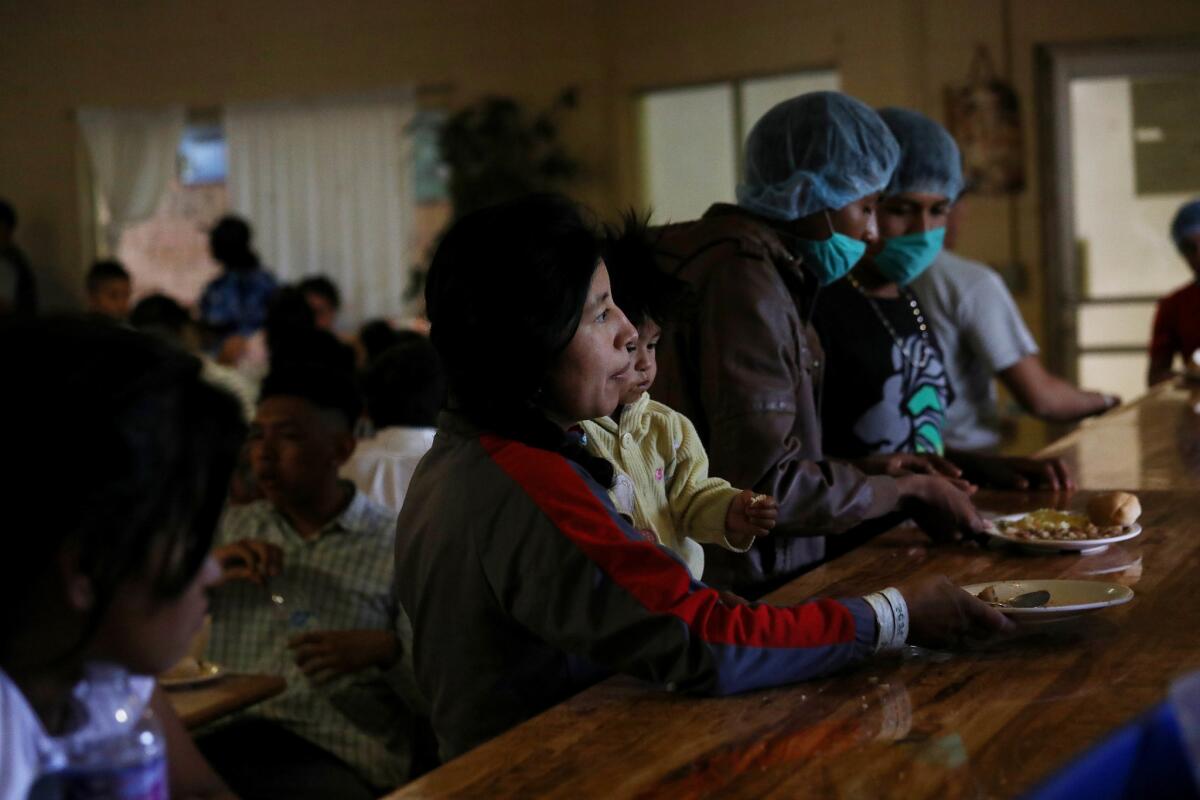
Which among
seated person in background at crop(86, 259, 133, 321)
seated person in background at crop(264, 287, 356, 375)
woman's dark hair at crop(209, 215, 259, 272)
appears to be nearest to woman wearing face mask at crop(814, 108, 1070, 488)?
seated person in background at crop(264, 287, 356, 375)

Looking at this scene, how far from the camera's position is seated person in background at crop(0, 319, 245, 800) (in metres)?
1.02

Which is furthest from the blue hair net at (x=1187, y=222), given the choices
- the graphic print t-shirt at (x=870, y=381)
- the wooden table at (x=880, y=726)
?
the wooden table at (x=880, y=726)

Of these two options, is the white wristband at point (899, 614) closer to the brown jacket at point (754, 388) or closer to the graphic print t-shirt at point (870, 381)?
the brown jacket at point (754, 388)

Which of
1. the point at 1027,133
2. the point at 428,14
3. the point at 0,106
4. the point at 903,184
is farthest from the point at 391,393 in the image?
the point at 0,106

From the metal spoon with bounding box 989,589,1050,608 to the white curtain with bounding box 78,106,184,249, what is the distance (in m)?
8.02

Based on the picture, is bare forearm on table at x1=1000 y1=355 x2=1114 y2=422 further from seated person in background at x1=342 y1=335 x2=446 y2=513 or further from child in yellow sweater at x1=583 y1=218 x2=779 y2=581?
child in yellow sweater at x1=583 y1=218 x2=779 y2=581

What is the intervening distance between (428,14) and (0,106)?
2.87m

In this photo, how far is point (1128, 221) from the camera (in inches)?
287

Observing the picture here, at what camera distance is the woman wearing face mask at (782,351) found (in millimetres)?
2092

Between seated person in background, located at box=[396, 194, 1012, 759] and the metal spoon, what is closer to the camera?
seated person in background, located at box=[396, 194, 1012, 759]

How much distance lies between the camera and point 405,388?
3451mm

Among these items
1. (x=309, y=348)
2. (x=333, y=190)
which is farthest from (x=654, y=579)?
(x=333, y=190)

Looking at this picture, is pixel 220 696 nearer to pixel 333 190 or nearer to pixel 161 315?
pixel 161 315

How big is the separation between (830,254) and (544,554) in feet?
3.67
